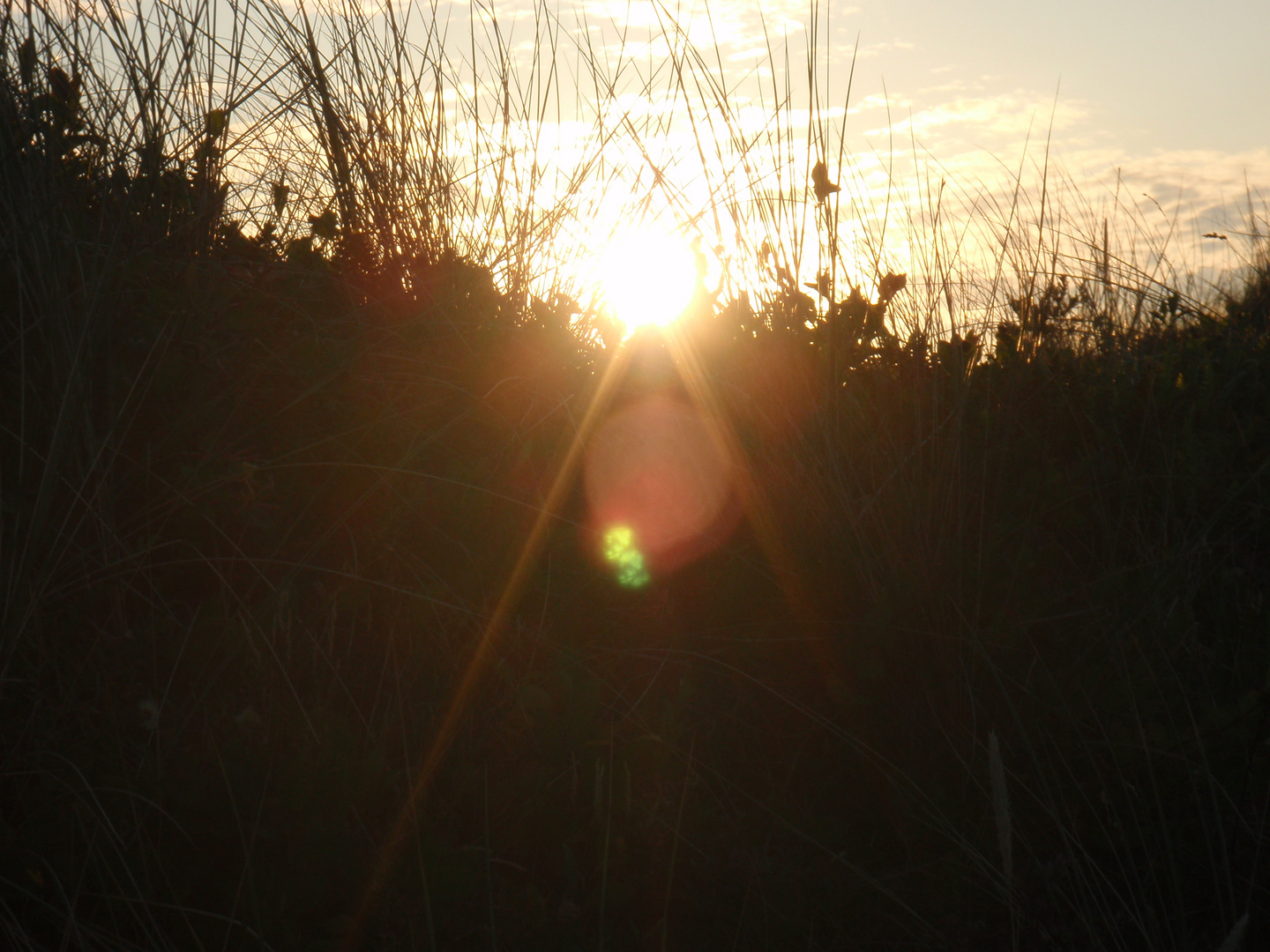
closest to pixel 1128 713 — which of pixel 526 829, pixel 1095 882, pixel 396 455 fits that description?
pixel 1095 882

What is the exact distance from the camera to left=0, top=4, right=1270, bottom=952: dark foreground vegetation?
3.39 feet

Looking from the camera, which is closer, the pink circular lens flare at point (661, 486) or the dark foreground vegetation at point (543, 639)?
the dark foreground vegetation at point (543, 639)

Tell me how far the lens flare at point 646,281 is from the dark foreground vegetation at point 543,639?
17cm

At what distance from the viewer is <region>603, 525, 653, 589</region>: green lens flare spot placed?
1.60 metres

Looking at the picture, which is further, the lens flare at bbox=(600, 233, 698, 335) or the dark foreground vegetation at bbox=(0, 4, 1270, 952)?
the lens flare at bbox=(600, 233, 698, 335)

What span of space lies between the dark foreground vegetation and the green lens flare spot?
0.02 meters

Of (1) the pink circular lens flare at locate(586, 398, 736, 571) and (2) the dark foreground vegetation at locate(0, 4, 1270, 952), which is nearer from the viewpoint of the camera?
(2) the dark foreground vegetation at locate(0, 4, 1270, 952)

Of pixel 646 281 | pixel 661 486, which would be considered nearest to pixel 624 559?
pixel 661 486

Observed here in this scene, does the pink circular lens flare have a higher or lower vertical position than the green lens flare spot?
higher

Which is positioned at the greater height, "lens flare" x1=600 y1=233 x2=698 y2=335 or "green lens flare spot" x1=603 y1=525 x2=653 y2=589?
"lens flare" x1=600 y1=233 x2=698 y2=335

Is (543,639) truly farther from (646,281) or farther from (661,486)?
(646,281)

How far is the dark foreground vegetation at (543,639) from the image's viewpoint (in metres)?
1.03

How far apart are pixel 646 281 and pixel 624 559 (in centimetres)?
84

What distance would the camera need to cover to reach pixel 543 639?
4.59 ft
